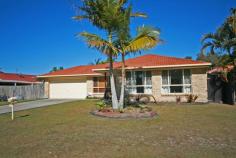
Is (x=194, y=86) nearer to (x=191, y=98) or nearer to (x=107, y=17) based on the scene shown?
(x=191, y=98)

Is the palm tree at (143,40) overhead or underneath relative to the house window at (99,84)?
overhead

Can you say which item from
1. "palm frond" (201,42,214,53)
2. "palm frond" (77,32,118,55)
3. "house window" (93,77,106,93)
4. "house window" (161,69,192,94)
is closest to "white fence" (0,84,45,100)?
"house window" (93,77,106,93)

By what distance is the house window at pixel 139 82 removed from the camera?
1934cm

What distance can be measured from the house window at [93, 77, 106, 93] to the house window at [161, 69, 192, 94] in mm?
6840

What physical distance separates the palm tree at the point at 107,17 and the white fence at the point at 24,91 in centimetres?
1704

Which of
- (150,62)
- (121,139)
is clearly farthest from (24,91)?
(121,139)

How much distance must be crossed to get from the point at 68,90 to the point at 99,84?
473 centimetres

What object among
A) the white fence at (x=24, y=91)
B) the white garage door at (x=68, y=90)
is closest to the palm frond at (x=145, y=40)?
the white garage door at (x=68, y=90)

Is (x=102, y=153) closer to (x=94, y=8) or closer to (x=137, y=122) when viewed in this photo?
(x=137, y=122)

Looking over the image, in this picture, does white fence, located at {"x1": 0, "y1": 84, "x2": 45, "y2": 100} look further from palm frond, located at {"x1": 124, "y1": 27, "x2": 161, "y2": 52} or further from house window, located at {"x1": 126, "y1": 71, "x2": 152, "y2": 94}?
palm frond, located at {"x1": 124, "y1": 27, "x2": 161, "y2": 52}

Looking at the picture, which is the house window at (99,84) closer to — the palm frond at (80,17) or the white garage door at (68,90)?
the white garage door at (68,90)

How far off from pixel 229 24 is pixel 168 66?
17.8ft

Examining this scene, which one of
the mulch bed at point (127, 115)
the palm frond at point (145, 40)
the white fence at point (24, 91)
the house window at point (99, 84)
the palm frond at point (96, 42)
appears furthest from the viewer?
the white fence at point (24, 91)

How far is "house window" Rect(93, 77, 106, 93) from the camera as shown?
75.6 ft
